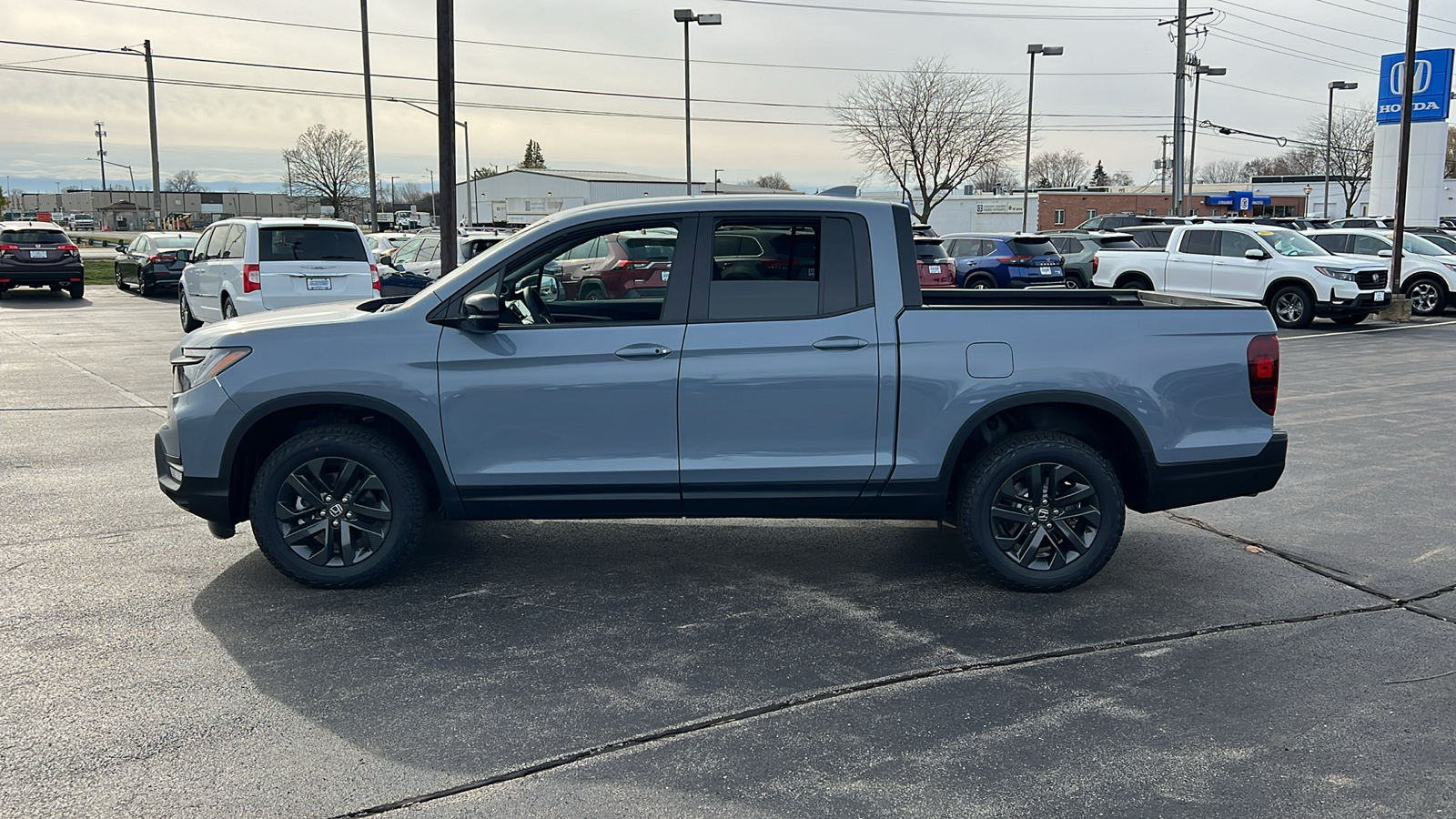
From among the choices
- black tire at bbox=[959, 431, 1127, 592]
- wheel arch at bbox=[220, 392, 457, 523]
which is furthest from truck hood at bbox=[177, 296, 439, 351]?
black tire at bbox=[959, 431, 1127, 592]

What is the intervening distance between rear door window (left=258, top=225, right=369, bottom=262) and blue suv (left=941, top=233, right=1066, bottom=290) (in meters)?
12.7

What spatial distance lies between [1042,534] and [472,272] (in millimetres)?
2984

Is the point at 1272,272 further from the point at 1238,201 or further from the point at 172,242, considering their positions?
the point at 1238,201

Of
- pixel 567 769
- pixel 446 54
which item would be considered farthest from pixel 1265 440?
pixel 446 54

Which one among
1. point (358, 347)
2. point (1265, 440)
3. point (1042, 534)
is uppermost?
point (358, 347)

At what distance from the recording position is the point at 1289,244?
68.0ft

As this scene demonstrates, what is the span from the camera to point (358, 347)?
5.31 metres

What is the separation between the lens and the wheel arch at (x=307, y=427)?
5.30m

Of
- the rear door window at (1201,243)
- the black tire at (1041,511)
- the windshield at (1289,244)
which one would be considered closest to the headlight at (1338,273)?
the windshield at (1289,244)

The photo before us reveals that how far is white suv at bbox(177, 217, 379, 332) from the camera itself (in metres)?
15.1

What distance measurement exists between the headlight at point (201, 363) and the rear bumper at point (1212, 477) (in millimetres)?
4375

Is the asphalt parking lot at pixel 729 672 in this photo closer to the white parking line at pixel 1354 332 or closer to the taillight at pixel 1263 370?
the taillight at pixel 1263 370

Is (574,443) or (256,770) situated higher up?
(574,443)

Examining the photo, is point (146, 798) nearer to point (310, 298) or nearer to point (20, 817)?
point (20, 817)
